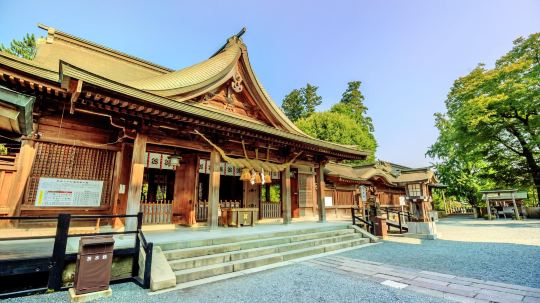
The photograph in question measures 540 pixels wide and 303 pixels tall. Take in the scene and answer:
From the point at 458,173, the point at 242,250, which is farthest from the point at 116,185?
the point at 458,173

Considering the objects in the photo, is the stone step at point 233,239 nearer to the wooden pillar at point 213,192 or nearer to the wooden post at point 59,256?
the wooden pillar at point 213,192

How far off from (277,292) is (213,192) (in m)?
4.56

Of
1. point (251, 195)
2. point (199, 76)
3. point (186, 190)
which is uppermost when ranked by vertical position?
point (199, 76)

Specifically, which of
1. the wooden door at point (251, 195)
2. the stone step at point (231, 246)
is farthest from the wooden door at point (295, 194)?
the stone step at point (231, 246)

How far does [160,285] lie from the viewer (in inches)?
173

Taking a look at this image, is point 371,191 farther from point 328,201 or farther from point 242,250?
point 242,250

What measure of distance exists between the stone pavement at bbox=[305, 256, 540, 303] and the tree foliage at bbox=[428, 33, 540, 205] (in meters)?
16.2

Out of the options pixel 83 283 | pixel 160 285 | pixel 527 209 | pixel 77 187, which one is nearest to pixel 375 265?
pixel 160 285

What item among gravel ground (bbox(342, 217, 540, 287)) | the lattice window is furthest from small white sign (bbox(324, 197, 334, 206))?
gravel ground (bbox(342, 217, 540, 287))

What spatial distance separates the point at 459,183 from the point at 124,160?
104 feet

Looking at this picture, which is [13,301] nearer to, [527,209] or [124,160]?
[124,160]

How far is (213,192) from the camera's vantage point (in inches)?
324

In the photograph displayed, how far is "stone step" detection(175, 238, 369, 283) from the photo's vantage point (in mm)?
4973

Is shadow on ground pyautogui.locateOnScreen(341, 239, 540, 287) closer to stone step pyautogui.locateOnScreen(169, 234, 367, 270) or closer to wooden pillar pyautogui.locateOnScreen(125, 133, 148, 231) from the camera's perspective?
stone step pyautogui.locateOnScreen(169, 234, 367, 270)
